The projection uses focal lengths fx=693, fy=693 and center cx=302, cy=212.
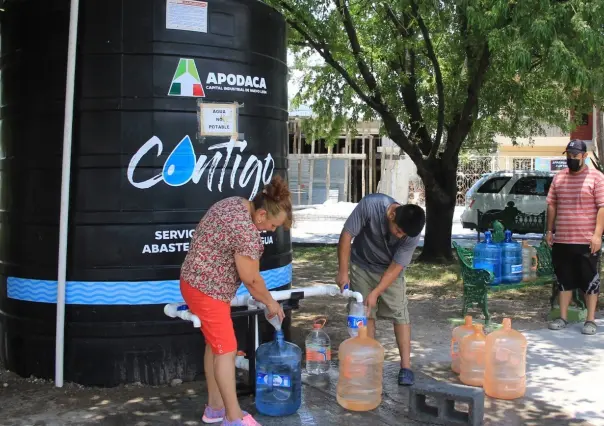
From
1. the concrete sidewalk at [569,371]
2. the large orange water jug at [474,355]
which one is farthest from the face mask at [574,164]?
the large orange water jug at [474,355]

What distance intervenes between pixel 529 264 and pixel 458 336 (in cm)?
289

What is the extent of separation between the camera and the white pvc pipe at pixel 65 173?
5168mm

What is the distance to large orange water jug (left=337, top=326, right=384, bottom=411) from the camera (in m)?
4.86

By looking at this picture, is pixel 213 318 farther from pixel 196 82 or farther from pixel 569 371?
pixel 569 371

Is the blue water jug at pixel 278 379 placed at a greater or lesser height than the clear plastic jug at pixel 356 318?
lesser

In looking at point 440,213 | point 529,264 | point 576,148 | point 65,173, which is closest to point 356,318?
point 65,173

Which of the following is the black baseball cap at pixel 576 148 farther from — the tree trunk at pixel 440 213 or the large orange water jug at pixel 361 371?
the tree trunk at pixel 440 213

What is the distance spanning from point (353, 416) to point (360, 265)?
1.20m

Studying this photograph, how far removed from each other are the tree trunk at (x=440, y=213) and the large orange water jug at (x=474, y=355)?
24.4 ft

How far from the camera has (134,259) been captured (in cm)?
524

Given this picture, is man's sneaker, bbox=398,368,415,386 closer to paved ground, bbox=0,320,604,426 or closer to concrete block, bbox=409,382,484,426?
paved ground, bbox=0,320,604,426

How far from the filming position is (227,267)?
13.6 feet

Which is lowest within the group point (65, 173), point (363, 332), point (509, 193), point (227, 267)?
point (363, 332)

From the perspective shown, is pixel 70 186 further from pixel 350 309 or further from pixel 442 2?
pixel 442 2
